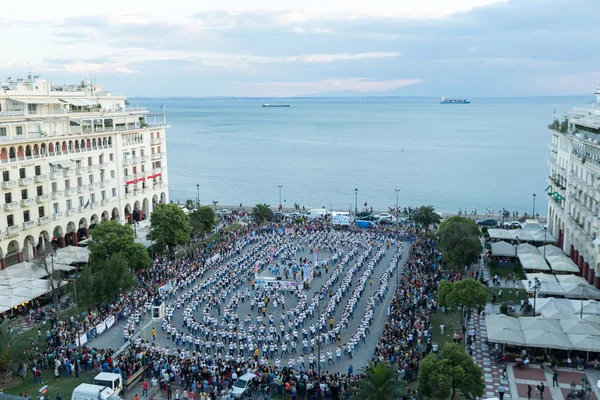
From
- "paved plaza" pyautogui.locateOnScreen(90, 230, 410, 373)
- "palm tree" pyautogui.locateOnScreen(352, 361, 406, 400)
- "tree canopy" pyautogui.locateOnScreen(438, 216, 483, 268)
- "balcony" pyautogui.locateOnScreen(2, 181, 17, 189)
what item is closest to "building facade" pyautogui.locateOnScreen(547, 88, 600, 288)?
"tree canopy" pyautogui.locateOnScreen(438, 216, 483, 268)

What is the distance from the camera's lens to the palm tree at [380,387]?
74.5 ft

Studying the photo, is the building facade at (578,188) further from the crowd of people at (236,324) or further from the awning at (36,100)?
the awning at (36,100)

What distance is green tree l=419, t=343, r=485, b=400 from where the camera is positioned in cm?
2298

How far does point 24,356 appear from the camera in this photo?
28.0 m

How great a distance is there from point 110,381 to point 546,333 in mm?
21033

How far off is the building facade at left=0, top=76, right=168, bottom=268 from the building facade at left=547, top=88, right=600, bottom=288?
1615 inches

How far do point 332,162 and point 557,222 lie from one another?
9315cm

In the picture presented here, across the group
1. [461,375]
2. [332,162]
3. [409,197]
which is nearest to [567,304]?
[461,375]

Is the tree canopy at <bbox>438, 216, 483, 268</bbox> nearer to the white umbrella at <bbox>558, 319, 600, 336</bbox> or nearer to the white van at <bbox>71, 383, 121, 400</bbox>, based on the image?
the white umbrella at <bbox>558, 319, 600, 336</bbox>

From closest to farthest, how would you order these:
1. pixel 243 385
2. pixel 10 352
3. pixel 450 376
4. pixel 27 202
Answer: pixel 450 376
pixel 243 385
pixel 10 352
pixel 27 202

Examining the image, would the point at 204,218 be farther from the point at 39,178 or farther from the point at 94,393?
the point at 94,393

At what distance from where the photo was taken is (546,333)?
95.4 ft

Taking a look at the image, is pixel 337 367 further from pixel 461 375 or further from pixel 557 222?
pixel 557 222

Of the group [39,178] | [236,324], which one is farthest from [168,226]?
[236,324]
